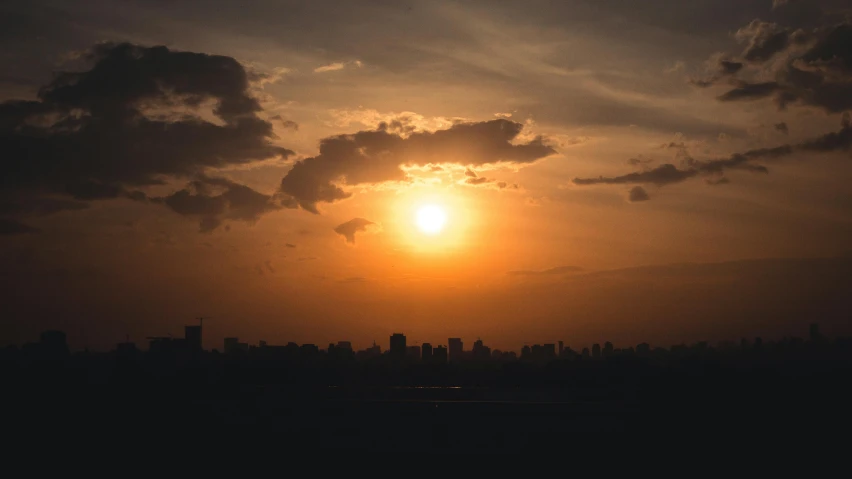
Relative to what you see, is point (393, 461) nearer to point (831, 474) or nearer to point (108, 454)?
point (108, 454)

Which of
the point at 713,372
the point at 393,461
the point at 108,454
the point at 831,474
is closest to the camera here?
the point at 831,474

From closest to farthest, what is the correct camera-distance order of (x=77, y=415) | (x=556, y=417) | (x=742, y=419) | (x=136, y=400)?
(x=742, y=419) → (x=556, y=417) → (x=77, y=415) → (x=136, y=400)

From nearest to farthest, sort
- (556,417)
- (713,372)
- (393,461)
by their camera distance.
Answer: (393,461), (556,417), (713,372)

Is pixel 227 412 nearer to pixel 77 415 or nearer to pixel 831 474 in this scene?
pixel 77 415

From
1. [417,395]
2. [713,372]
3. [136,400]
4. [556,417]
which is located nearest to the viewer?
[556,417]

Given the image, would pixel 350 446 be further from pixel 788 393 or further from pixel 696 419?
pixel 788 393

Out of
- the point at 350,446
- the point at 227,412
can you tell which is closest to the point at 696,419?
the point at 350,446

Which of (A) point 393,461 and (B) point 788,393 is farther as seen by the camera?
(B) point 788,393

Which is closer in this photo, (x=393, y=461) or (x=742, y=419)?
(x=393, y=461)

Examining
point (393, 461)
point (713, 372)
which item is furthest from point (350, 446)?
point (713, 372)
